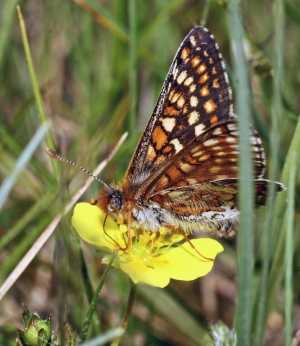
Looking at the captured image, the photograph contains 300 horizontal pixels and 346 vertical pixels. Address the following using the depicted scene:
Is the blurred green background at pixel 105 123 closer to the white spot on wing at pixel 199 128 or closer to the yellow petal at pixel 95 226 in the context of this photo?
the yellow petal at pixel 95 226

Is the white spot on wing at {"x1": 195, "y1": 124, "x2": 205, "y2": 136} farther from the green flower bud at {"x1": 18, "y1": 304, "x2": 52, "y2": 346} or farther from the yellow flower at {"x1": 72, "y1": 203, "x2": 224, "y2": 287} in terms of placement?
the green flower bud at {"x1": 18, "y1": 304, "x2": 52, "y2": 346}

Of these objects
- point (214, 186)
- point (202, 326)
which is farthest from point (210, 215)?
point (202, 326)

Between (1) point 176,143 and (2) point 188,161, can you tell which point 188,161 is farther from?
(1) point 176,143

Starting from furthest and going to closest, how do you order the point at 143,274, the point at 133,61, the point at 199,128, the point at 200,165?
the point at 133,61, the point at 199,128, the point at 200,165, the point at 143,274

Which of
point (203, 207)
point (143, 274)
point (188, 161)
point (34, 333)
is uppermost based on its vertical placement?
point (188, 161)

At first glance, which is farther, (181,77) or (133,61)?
(133,61)

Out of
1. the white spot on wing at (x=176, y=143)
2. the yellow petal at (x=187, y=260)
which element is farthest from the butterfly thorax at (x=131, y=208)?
the white spot on wing at (x=176, y=143)

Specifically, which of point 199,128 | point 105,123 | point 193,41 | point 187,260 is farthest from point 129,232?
point 105,123

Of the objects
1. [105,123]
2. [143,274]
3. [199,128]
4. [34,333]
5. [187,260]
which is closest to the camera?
[34,333]

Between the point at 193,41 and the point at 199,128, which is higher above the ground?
the point at 193,41
